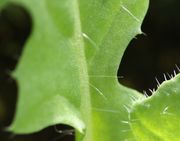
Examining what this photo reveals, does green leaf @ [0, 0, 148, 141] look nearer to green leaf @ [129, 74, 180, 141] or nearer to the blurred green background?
green leaf @ [129, 74, 180, 141]

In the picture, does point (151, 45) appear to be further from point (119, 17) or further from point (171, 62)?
point (119, 17)

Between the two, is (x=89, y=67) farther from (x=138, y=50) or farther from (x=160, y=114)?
(x=138, y=50)

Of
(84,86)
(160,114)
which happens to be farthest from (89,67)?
(160,114)

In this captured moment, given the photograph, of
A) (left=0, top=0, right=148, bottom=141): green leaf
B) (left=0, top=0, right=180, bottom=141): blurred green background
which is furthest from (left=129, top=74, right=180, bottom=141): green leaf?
(left=0, top=0, right=180, bottom=141): blurred green background

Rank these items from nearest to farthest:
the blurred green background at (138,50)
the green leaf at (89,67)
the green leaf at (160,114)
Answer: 1. the green leaf at (160,114)
2. the green leaf at (89,67)
3. the blurred green background at (138,50)

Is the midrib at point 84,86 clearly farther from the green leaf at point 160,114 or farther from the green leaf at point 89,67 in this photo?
the green leaf at point 160,114

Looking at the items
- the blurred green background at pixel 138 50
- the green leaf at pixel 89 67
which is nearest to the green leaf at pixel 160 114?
the green leaf at pixel 89 67

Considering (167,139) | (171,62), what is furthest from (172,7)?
(167,139)
